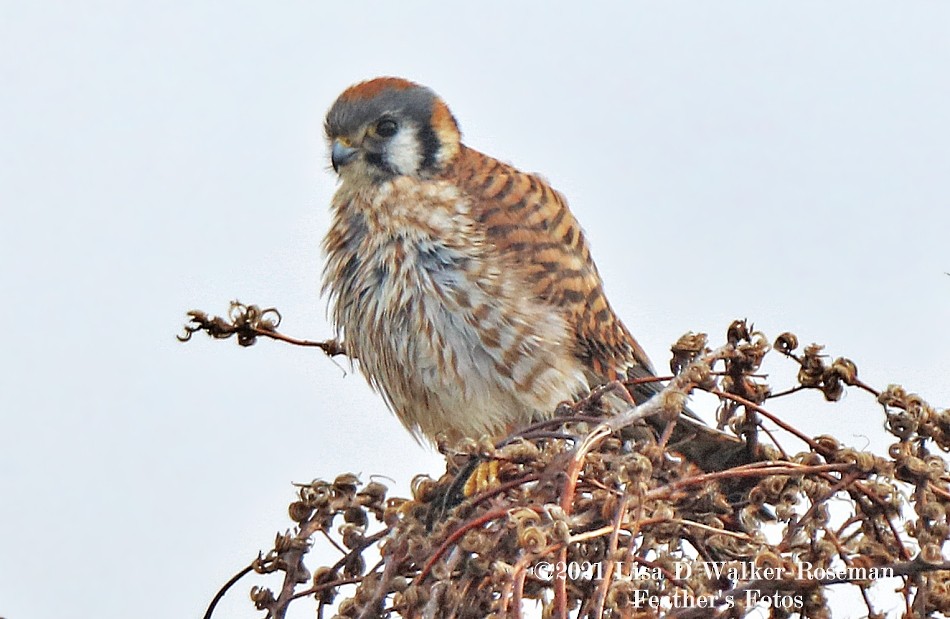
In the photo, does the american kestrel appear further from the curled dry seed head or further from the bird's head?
the curled dry seed head

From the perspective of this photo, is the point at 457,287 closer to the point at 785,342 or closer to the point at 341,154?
the point at 341,154

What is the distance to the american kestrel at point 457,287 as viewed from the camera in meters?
3.22

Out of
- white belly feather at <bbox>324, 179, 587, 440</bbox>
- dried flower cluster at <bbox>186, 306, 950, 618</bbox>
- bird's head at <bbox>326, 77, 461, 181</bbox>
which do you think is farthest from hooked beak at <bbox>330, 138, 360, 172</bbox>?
dried flower cluster at <bbox>186, 306, 950, 618</bbox>

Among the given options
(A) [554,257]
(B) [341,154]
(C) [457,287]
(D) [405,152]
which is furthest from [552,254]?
(B) [341,154]

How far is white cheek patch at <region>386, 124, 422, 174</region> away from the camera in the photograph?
3.51 meters

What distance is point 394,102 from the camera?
3646mm

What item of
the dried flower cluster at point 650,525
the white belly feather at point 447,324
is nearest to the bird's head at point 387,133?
the white belly feather at point 447,324

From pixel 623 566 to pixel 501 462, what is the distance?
0.92 feet

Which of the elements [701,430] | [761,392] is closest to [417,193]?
[701,430]

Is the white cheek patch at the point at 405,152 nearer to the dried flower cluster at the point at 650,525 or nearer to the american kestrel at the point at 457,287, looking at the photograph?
the american kestrel at the point at 457,287

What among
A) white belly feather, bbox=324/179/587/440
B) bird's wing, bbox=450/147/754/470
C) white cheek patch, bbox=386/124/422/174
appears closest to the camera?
white belly feather, bbox=324/179/587/440

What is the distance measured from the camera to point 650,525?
1.67 meters

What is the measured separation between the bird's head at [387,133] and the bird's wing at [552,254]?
10cm

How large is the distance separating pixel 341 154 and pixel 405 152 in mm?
164
